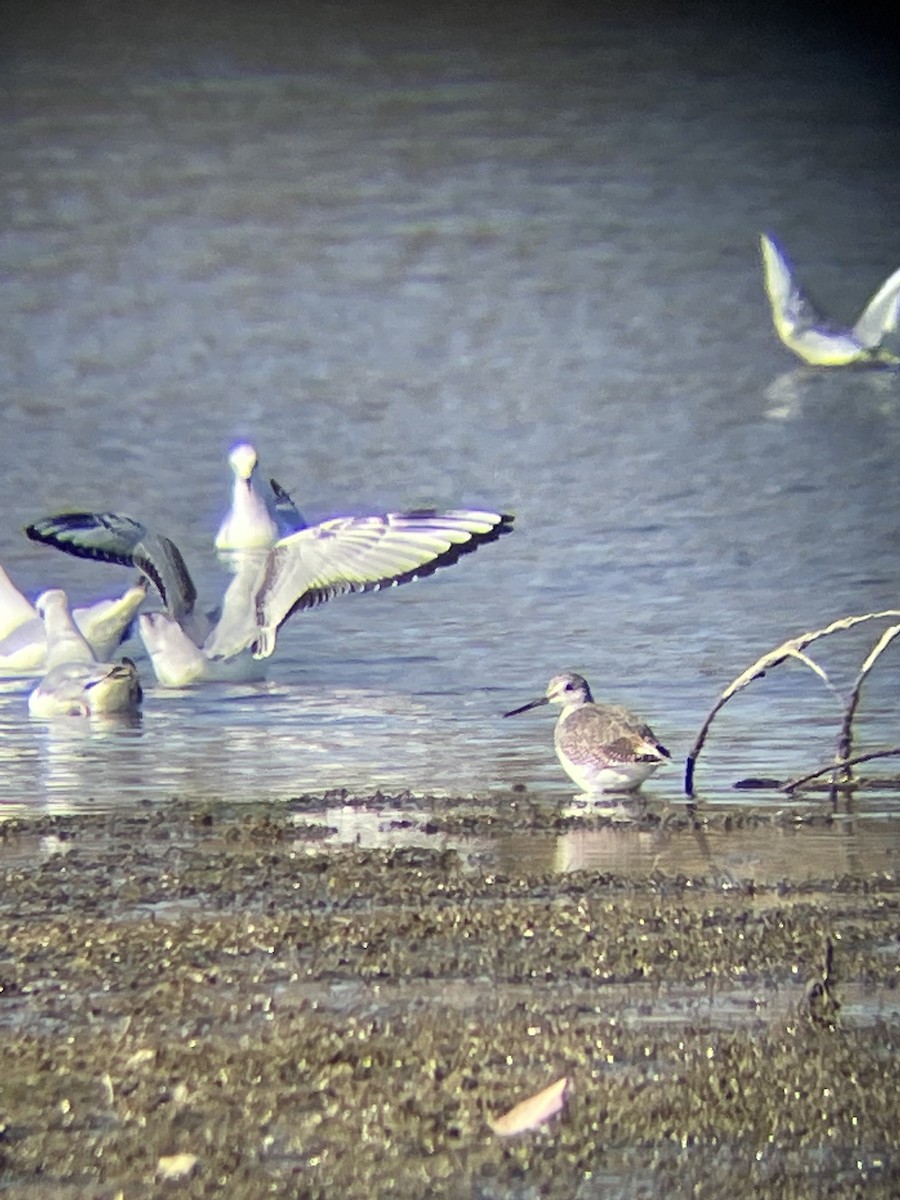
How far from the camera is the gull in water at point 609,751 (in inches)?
195

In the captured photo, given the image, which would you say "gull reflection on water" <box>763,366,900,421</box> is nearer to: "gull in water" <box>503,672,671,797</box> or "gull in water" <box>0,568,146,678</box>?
"gull in water" <box>0,568,146,678</box>

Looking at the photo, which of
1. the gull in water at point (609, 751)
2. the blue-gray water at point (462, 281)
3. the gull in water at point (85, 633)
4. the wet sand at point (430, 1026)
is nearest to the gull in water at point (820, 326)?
the blue-gray water at point (462, 281)

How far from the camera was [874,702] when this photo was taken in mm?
6918

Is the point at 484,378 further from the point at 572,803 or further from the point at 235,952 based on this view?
the point at 235,952

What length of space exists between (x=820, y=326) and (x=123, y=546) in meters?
5.80

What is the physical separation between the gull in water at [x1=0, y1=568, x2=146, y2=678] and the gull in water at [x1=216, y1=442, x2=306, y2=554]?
3.90 ft

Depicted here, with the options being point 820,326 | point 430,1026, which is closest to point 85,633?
point 430,1026

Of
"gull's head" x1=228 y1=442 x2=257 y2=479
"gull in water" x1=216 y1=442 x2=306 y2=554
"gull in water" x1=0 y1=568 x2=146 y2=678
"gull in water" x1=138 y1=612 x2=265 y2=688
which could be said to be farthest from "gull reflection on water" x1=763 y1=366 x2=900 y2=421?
"gull in water" x1=138 y1=612 x2=265 y2=688

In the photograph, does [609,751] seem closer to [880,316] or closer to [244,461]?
[244,461]

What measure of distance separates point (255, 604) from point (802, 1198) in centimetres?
606

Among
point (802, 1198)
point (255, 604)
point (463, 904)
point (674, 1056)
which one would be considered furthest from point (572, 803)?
point (255, 604)

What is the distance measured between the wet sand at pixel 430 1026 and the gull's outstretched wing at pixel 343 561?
3268 mm

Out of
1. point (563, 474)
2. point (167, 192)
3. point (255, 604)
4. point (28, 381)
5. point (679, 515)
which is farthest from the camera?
point (167, 192)

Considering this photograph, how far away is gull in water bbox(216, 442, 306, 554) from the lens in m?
9.73
